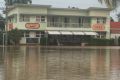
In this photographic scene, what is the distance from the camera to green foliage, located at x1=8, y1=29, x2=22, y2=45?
6894 cm

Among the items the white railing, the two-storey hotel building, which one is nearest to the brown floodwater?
the two-storey hotel building

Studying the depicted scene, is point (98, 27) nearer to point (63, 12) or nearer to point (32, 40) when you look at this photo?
point (63, 12)

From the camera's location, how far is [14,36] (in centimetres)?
6931

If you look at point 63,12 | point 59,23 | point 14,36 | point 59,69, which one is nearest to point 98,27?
point 63,12

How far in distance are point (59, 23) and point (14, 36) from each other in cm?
978

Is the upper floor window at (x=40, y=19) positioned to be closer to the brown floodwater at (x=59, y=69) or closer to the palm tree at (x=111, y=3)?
the brown floodwater at (x=59, y=69)

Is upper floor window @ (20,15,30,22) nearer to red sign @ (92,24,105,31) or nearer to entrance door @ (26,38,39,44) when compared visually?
entrance door @ (26,38,39,44)

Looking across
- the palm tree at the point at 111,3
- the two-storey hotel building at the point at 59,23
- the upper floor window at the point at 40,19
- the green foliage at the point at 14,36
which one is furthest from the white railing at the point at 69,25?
the palm tree at the point at 111,3

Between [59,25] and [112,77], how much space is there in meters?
61.6

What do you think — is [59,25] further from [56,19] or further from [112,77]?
[112,77]

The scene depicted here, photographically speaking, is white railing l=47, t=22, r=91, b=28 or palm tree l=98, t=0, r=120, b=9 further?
white railing l=47, t=22, r=91, b=28

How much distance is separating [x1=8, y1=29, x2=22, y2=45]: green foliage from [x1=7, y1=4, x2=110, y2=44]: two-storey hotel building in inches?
93.5

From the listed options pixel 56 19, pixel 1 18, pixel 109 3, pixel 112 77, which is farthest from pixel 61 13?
pixel 112 77

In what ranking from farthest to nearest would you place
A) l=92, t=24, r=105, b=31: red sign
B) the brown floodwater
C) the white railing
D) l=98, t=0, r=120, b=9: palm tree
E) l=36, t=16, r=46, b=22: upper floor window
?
1. l=92, t=24, r=105, b=31: red sign
2. the white railing
3. l=36, t=16, r=46, b=22: upper floor window
4. l=98, t=0, r=120, b=9: palm tree
5. the brown floodwater
